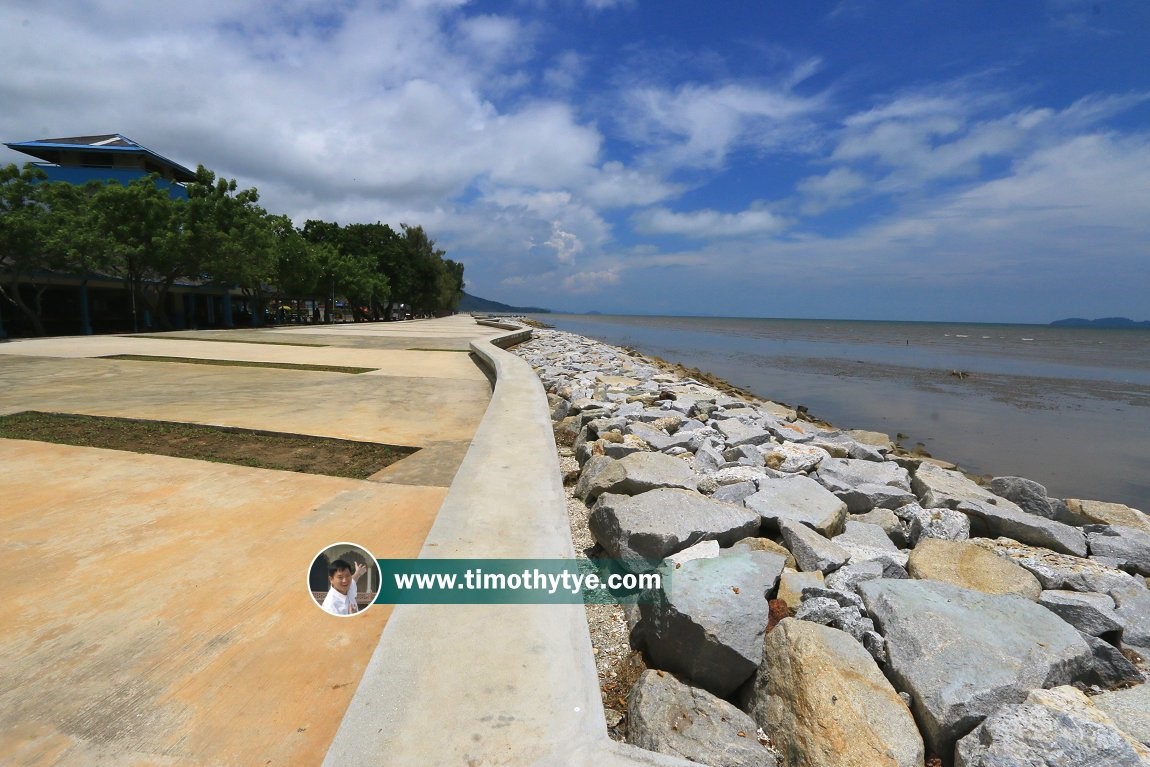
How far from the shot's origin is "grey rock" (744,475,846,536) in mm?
2998

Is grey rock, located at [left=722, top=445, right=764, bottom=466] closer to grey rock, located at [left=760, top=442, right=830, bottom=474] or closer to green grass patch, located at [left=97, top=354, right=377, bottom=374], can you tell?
grey rock, located at [left=760, top=442, right=830, bottom=474]

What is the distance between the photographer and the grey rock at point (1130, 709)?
1559mm

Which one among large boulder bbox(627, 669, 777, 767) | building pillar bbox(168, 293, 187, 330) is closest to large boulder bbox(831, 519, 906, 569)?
large boulder bbox(627, 669, 777, 767)

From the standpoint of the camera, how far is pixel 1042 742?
4.81 feet

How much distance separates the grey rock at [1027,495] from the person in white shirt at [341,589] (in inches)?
166

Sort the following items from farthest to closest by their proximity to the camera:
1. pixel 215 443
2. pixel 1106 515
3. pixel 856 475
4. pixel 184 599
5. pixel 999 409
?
1. pixel 999 409
2. pixel 215 443
3. pixel 856 475
4. pixel 1106 515
5. pixel 184 599

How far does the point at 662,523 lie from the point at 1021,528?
2119mm

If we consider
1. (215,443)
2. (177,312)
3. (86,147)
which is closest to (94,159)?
(86,147)

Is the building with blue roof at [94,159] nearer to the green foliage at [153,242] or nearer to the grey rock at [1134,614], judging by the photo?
the green foliage at [153,242]

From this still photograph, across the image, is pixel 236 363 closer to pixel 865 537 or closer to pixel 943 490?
pixel 865 537

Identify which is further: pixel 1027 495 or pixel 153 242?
pixel 153 242

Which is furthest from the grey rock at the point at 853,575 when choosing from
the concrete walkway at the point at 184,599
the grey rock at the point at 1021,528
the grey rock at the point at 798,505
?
the concrete walkway at the point at 184,599

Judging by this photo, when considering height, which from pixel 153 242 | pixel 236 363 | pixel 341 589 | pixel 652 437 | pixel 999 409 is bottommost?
pixel 999 409

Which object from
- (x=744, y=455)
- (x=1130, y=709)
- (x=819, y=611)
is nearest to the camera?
(x=1130, y=709)
